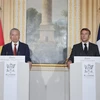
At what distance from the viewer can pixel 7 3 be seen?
617cm

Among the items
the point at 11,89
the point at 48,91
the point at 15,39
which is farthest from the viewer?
the point at 48,91

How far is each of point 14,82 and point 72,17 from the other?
2657 millimetres

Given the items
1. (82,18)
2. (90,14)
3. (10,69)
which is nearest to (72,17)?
(82,18)

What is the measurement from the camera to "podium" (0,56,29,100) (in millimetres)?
4117

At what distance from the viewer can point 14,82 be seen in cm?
414

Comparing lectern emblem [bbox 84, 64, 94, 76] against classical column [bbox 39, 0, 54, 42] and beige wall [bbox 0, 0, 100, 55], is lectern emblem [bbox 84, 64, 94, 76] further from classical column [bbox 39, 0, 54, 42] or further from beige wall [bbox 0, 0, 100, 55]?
classical column [bbox 39, 0, 54, 42]

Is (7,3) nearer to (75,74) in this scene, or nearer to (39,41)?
(39,41)

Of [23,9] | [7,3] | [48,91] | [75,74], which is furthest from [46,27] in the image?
[75,74]

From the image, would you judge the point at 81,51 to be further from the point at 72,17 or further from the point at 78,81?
the point at 72,17

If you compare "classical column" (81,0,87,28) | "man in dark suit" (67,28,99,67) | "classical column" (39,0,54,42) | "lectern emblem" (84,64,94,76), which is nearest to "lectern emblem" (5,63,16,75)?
"lectern emblem" (84,64,94,76)

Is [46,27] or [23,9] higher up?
[23,9]

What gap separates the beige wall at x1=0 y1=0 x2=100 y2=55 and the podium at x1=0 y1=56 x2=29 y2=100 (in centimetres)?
203

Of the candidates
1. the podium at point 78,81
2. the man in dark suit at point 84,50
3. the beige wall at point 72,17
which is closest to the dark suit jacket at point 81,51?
the man in dark suit at point 84,50

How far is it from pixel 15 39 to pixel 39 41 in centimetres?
138
